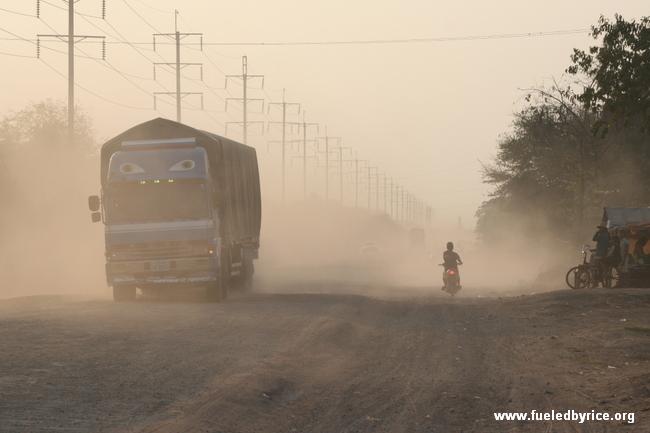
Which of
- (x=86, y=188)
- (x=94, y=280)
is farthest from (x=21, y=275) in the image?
(x=86, y=188)

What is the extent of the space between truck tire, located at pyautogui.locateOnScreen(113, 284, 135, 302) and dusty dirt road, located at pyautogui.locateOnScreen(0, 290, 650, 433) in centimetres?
245

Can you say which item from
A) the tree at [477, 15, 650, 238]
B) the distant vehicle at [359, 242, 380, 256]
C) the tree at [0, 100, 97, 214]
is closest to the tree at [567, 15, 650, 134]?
the tree at [477, 15, 650, 238]

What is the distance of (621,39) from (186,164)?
10747 mm

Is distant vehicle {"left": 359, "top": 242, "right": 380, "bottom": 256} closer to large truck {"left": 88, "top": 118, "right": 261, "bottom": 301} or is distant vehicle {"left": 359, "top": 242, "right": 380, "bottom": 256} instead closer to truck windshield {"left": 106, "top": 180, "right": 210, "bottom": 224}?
large truck {"left": 88, "top": 118, "right": 261, "bottom": 301}

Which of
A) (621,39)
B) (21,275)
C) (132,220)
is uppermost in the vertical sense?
(621,39)

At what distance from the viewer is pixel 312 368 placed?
48.0 ft

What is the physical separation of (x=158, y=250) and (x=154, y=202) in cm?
115

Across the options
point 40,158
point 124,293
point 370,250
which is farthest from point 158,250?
point 370,250

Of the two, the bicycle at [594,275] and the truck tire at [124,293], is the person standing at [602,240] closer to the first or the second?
the bicycle at [594,275]

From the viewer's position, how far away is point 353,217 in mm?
179375

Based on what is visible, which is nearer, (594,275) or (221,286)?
(221,286)

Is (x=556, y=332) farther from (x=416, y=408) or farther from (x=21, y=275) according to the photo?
(x=21, y=275)

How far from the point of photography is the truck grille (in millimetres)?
25719

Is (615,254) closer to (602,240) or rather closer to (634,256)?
(602,240)
